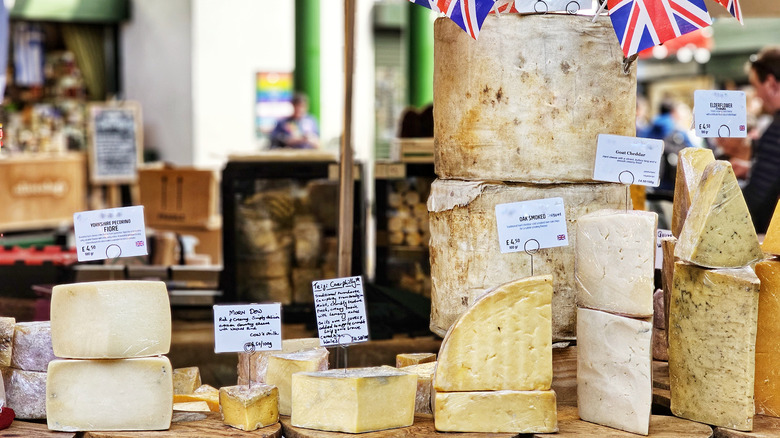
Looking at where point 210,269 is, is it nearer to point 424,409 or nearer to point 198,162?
point 424,409

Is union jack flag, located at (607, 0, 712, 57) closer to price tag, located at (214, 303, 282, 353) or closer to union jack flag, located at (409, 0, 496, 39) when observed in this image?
union jack flag, located at (409, 0, 496, 39)

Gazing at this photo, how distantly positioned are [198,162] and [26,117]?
1.69 metres

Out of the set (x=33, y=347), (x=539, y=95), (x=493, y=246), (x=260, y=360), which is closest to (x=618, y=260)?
(x=493, y=246)

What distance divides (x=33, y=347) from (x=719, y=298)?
1696 mm

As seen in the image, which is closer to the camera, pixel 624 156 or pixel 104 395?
pixel 104 395

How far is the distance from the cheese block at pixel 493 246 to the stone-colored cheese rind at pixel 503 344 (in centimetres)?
25

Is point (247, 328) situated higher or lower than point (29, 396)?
higher

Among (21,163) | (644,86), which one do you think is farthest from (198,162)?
(644,86)

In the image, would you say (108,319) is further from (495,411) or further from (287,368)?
(495,411)

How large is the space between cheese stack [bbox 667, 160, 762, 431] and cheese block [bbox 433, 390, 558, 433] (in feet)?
1.22

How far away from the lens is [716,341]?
2.05m

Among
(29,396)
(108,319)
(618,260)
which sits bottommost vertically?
(29,396)

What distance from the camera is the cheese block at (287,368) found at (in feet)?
7.23

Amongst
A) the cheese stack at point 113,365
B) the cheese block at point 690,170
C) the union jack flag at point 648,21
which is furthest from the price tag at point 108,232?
the cheese block at point 690,170
